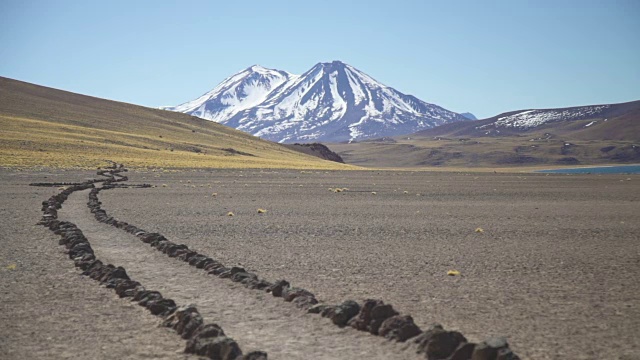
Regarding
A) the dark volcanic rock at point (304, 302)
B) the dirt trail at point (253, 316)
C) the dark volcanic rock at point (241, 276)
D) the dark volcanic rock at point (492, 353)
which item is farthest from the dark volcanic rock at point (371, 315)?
the dark volcanic rock at point (241, 276)

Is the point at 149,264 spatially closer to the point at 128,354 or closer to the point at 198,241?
the point at 198,241

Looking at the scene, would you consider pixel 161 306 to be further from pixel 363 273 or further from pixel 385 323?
pixel 363 273

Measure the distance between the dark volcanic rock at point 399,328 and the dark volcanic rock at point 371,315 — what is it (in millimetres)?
217

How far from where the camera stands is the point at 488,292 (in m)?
11.6

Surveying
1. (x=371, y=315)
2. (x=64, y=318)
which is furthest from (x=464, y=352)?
(x=64, y=318)

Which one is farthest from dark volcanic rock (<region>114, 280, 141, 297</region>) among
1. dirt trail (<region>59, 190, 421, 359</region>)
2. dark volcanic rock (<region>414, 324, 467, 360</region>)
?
dark volcanic rock (<region>414, 324, 467, 360</region>)

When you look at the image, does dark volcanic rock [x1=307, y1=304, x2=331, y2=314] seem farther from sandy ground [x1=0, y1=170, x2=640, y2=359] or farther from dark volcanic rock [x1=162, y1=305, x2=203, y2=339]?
dark volcanic rock [x1=162, y1=305, x2=203, y2=339]

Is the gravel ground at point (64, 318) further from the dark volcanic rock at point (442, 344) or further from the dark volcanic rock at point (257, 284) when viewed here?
the dark volcanic rock at point (442, 344)

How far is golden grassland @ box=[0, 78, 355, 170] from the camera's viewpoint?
74.8m

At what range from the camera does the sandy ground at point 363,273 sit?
8766 millimetres

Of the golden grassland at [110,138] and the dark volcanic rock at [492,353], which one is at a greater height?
the golden grassland at [110,138]

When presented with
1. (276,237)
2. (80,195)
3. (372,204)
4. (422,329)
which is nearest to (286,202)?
(372,204)

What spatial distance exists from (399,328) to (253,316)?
2377 mm

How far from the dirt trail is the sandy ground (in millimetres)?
39
